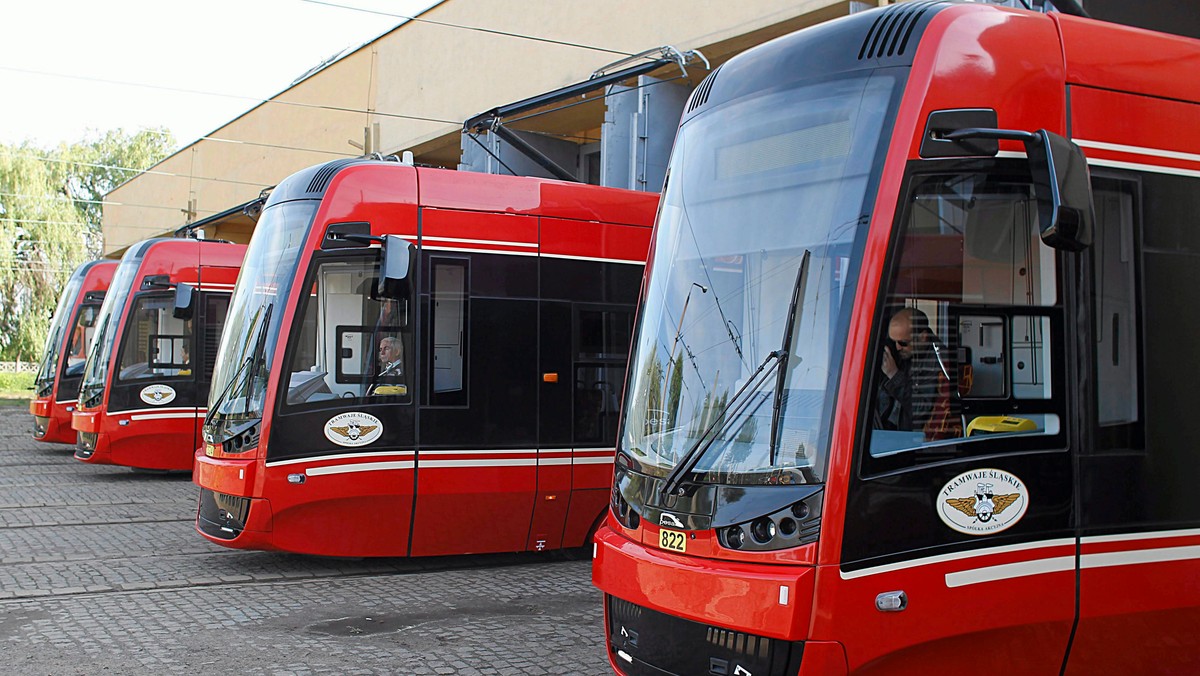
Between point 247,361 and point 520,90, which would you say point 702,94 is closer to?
point 247,361

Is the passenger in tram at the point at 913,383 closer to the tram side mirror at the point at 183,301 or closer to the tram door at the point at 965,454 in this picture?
the tram door at the point at 965,454

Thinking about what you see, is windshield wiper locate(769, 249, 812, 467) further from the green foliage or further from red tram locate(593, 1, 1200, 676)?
the green foliage

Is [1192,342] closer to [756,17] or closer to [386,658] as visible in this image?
[386,658]

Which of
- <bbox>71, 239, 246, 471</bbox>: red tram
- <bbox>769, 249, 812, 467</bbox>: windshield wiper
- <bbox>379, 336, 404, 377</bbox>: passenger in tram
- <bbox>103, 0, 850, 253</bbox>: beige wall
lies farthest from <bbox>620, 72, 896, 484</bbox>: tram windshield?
<bbox>71, 239, 246, 471</bbox>: red tram

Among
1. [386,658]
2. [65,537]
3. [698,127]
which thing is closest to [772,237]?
[698,127]

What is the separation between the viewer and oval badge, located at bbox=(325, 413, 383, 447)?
9320 mm

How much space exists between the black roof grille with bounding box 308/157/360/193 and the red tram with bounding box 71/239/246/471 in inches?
280

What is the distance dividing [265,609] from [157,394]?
9.42 m

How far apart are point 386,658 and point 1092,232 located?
4.49m

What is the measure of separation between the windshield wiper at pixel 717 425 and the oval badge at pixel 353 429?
4.68 metres

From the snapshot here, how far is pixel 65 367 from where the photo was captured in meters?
20.6

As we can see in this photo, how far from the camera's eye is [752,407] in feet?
16.2

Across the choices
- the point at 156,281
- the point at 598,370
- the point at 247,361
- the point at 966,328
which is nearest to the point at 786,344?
the point at 966,328

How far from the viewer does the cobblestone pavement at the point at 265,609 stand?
6859 millimetres
